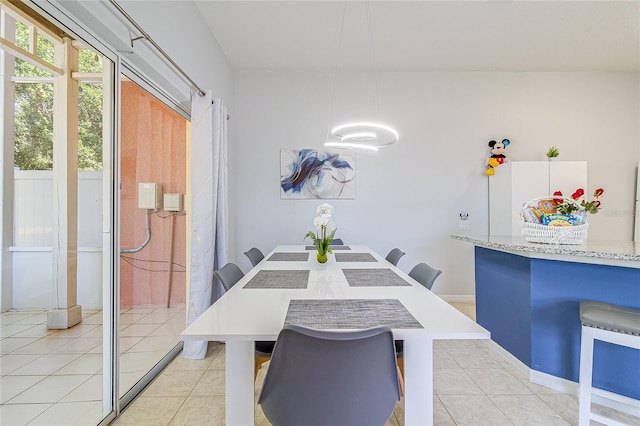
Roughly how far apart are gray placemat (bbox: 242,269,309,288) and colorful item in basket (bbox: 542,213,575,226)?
169 centimetres

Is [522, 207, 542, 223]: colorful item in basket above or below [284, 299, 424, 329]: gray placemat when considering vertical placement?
above

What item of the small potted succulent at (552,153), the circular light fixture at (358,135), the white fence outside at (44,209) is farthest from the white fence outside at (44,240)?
the small potted succulent at (552,153)

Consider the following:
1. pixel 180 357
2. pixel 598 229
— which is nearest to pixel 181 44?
pixel 180 357

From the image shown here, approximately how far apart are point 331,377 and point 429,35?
3478 mm

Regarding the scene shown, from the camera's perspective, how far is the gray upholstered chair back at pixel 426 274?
184cm

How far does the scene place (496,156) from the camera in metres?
3.94

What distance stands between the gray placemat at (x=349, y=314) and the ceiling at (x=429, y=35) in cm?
266

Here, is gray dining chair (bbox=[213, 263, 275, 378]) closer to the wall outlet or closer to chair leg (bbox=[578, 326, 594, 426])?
chair leg (bbox=[578, 326, 594, 426])

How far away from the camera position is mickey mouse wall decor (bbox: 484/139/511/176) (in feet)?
12.7

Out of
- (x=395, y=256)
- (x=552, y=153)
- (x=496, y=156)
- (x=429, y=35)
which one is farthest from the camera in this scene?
(x=496, y=156)

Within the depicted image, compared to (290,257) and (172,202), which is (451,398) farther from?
(172,202)

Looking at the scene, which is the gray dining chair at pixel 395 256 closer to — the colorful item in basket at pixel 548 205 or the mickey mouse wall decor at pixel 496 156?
the colorful item in basket at pixel 548 205

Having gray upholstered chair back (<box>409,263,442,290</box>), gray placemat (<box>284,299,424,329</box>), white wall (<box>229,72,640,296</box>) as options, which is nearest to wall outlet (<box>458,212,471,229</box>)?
white wall (<box>229,72,640,296</box>)

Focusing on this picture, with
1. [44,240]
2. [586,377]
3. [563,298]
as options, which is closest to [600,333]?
[586,377]
